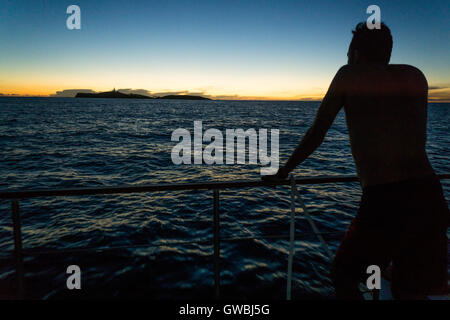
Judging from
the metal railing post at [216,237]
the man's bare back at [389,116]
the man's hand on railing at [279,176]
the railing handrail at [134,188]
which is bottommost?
the metal railing post at [216,237]

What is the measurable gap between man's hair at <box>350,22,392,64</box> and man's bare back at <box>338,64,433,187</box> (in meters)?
0.11

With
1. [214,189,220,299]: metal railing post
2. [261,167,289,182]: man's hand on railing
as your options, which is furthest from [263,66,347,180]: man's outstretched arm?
[214,189,220,299]: metal railing post

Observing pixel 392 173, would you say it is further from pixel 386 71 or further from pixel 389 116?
pixel 386 71

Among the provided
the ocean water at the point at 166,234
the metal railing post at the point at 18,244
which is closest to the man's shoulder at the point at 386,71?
the ocean water at the point at 166,234

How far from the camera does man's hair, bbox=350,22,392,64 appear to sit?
1424 millimetres

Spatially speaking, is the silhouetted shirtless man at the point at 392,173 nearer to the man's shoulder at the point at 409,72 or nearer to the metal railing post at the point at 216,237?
the man's shoulder at the point at 409,72

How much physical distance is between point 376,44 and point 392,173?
69 cm

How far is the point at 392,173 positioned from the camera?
1343 millimetres

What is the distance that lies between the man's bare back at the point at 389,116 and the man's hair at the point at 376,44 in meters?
0.11

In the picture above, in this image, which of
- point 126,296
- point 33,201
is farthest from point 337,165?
point 33,201

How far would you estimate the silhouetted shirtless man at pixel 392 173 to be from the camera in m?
1.31

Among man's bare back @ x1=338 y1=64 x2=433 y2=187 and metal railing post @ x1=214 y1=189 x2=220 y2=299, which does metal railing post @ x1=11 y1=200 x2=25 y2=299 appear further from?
man's bare back @ x1=338 y1=64 x2=433 y2=187

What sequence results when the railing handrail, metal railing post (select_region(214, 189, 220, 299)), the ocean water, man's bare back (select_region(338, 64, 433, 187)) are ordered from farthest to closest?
the ocean water → metal railing post (select_region(214, 189, 220, 299)) → the railing handrail → man's bare back (select_region(338, 64, 433, 187))

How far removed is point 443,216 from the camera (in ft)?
4.47
